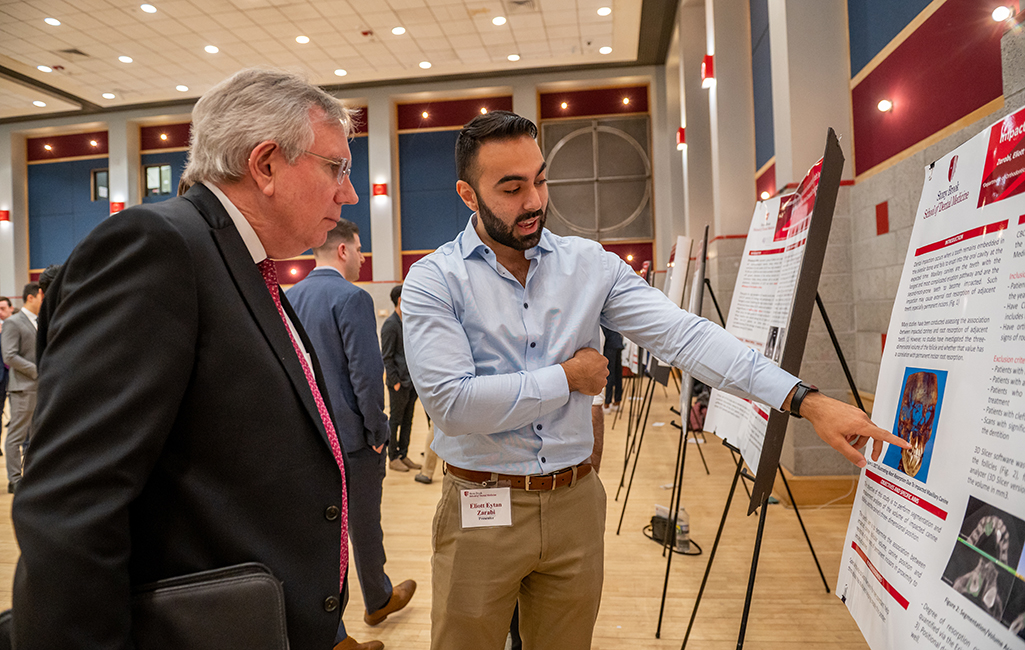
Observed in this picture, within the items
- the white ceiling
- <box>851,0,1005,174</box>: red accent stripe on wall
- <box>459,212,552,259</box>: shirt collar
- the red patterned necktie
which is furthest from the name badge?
the white ceiling

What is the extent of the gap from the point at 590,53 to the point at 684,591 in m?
9.78

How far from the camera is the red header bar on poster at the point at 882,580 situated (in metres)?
0.97

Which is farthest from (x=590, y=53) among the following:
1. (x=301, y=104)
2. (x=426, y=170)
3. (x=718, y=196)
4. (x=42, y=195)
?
(x=42, y=195)

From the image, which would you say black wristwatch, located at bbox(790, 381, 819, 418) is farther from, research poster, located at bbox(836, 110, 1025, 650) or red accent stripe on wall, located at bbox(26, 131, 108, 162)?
red accent stripe on wall, located at bbox(26, 131, 108, 162)

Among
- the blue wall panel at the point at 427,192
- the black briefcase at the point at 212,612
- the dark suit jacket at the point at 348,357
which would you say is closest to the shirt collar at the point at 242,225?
the black briefcase at the point at 212,612

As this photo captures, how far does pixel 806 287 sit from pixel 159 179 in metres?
14.2

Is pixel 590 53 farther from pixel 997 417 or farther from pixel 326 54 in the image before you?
pixel 997 417

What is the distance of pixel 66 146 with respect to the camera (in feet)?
42.2

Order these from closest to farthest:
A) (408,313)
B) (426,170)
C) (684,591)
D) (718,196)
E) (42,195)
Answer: (408,313)
(684,591)
(718,196)
(426,170)
(42,195)

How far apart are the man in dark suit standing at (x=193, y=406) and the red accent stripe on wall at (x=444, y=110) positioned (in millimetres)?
11215

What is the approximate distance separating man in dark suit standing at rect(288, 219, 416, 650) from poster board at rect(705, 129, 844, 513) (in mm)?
1453

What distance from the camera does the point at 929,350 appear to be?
1082 millimetres

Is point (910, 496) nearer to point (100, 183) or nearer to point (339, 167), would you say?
point (339, 167)

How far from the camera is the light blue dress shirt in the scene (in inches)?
50.4
